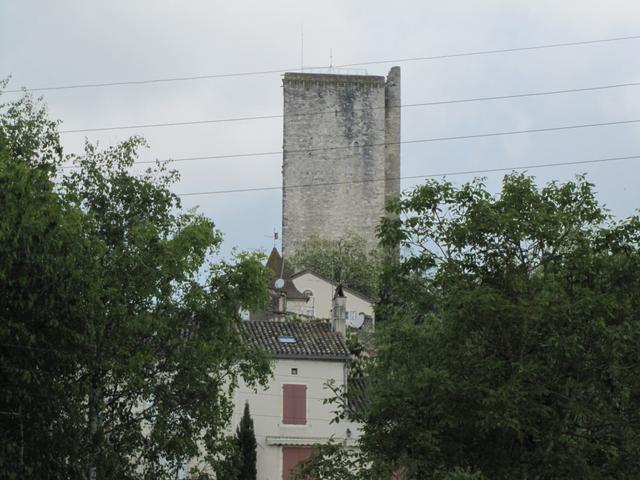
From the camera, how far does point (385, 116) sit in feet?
354

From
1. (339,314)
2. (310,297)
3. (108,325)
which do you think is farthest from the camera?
(310,297)

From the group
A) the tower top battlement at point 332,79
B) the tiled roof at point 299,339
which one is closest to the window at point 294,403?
the tiled roof at point 299,339

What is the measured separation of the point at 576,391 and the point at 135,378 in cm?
1012

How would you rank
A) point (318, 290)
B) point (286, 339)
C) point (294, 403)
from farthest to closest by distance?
point (318, 290) → point (286, 339) → point (294, 403)

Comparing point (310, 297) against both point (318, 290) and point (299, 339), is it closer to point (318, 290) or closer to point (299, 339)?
point (318, 290)

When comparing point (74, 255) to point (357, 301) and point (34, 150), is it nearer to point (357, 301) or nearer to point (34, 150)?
point (34, 150)

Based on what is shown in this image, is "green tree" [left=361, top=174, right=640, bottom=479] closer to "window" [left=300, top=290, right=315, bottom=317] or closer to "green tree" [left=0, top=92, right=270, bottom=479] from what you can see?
"green tree" [left=0, top=92, right=270, bottom=479]

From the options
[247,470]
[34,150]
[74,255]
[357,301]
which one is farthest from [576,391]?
[357,301]

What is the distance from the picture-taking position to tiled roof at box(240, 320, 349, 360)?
53031 millimetres

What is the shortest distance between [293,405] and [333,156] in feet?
173

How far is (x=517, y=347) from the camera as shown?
29.5m

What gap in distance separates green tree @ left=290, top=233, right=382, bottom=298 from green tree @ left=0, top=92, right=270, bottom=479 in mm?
51965

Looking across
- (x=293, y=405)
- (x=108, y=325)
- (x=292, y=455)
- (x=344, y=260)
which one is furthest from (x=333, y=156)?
(x=108, y=325)

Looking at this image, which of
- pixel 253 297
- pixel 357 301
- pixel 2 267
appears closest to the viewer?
pixel 2 267
